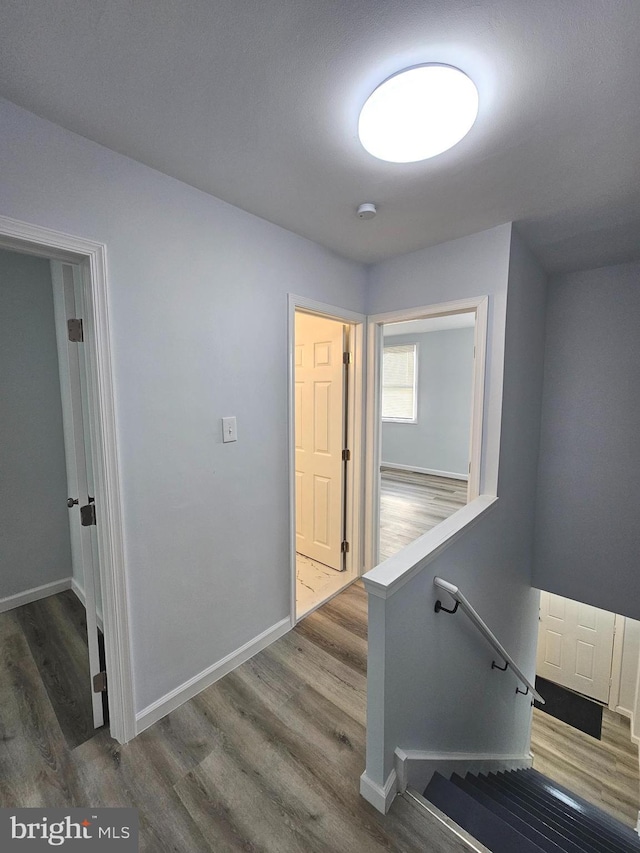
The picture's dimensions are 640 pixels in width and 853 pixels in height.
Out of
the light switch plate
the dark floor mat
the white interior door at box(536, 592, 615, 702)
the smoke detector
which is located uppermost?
the smoke detector

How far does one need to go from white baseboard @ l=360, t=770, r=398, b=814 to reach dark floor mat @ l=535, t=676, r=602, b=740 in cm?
445

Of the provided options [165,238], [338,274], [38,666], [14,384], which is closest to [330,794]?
[38,666]

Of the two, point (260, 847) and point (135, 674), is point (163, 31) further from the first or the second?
point (260, 847)

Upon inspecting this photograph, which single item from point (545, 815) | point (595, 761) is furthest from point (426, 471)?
point (545, 815)

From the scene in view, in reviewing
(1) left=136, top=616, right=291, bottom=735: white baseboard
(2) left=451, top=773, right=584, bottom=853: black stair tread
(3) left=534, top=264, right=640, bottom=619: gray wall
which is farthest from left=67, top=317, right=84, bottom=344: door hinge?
(3) left=534, top=264, right=640, bottom=619: gray wall

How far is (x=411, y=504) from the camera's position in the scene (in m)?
5.02

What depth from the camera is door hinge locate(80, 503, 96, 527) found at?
1.51m

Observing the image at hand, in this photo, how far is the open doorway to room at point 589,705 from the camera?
3424 mm

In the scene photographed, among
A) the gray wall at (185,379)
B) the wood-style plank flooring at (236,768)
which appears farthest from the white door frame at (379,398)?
the wood-style plank flooring at (236,768)

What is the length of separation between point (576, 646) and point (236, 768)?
4.99 meters

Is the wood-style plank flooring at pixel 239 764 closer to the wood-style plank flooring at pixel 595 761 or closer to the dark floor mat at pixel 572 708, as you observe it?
the wood-style plank flooring at pixel 595 761

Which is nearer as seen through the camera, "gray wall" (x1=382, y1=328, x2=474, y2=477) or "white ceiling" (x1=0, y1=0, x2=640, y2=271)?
"white ceiling" (x1=0, y1=0, x2=640, y2=271)

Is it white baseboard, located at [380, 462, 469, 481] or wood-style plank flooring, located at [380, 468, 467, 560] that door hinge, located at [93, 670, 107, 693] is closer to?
wood-style plank flooring, located at [380, 468, 467, 560]

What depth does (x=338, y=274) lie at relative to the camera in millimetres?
2424
